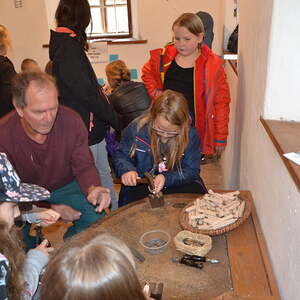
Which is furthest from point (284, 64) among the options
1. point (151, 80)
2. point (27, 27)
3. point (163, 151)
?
point (27, 27)

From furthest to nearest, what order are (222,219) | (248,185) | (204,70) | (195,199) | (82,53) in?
(204,70) → (82,53) → (248,185) → (195,199) → (222,219)

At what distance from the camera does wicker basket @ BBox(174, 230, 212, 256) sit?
133 cm

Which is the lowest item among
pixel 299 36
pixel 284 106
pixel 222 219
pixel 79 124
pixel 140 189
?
pixel 140 189

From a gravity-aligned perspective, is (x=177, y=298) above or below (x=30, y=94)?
below

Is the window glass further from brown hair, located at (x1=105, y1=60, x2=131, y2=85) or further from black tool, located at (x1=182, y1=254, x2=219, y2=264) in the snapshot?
black tool, located at (x1=182, y1=254, x2=219, y2=264)

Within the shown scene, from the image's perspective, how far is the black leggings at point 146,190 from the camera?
6.82ft

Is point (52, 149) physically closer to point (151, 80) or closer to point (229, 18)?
point (151, 80)

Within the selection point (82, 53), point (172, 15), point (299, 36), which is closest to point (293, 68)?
point (299, 36)

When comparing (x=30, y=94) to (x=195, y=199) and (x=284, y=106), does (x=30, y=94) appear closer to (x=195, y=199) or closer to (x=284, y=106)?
(x=195, y=199)

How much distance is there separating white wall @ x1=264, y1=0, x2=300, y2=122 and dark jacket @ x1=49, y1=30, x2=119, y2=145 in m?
1.22

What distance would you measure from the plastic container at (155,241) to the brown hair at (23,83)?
89 cm

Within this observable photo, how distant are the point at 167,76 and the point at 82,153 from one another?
3.35ft

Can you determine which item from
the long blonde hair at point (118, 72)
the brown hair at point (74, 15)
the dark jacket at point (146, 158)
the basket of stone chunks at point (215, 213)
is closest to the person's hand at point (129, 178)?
the dark jacket at point (146, 158)

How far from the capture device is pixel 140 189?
2125 mm
